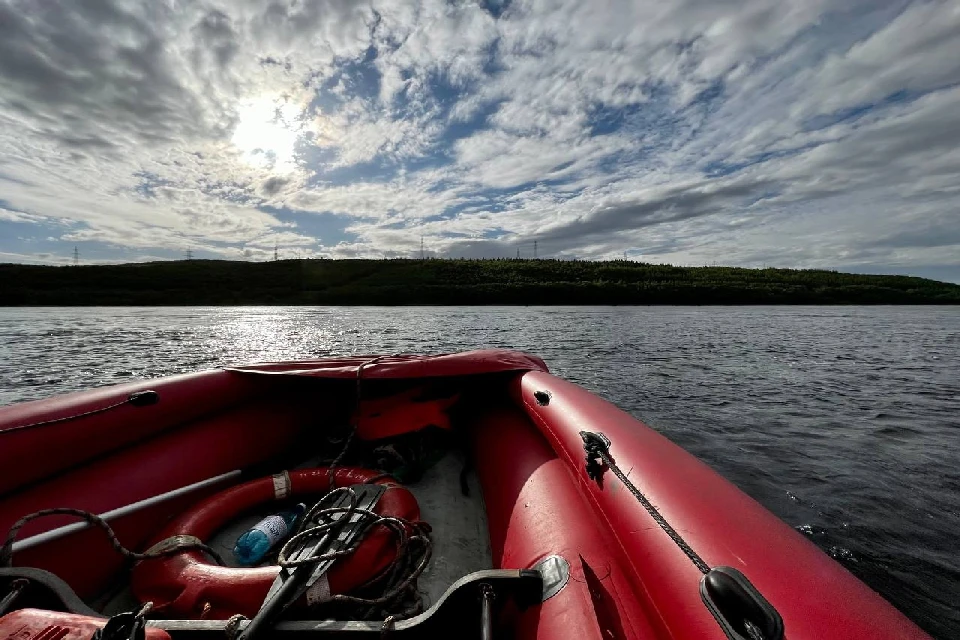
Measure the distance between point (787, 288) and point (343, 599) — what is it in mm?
60072

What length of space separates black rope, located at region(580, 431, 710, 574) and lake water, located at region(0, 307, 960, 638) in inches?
85.4

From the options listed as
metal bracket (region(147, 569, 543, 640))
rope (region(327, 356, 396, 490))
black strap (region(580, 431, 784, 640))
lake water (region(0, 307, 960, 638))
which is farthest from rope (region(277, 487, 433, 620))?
lake water (region(0, 307, 960, 638))

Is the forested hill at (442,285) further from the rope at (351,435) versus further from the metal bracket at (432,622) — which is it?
the metal bracket at (432,622)

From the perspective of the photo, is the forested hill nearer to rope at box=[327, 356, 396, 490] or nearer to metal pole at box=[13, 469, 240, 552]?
rope at box=[327, 356, 396, 490]

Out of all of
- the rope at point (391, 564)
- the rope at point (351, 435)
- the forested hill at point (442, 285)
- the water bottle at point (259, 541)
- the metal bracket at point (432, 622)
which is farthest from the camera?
the forested hill at point (442, 285)

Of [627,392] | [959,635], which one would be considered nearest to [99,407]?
[959,635]

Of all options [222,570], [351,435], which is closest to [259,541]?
[222,570]

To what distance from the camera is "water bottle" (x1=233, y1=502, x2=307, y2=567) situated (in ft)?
8.03

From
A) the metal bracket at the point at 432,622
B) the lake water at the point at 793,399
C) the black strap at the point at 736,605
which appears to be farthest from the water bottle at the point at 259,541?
the lake water at the point at 793,399

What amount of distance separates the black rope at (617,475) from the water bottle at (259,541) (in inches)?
69.9

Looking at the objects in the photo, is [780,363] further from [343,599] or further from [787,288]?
[787,288]

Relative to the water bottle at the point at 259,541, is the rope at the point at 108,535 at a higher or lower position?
higher

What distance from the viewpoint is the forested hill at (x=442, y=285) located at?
47562 millimetres

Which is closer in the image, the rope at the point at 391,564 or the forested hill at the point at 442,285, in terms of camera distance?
the rope at the point at 391,564
